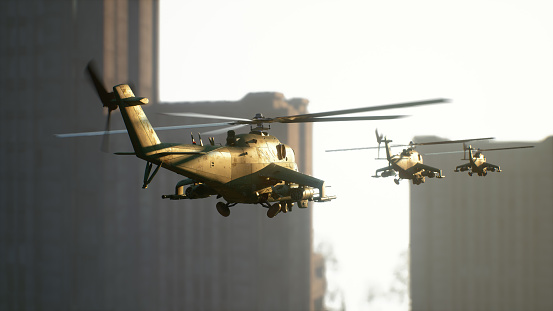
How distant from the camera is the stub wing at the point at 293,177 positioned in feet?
63.8

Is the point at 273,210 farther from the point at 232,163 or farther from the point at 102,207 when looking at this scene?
the point at 102,207

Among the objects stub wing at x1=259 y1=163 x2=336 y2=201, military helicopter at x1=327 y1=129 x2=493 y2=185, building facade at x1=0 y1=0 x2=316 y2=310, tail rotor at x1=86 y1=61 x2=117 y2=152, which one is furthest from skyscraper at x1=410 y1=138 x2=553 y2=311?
tail rotor at x1=86 y1=61 x2=117 y2=152

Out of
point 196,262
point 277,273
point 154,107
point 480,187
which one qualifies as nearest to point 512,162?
point 480,187

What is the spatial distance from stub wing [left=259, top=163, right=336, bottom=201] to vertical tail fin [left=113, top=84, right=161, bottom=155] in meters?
4.88

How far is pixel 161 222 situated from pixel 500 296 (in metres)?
68.1

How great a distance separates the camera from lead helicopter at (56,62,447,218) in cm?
1725

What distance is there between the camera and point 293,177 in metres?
20.2

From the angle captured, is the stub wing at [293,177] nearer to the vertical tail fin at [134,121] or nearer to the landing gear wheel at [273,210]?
the landing gear wheel at [273,210]

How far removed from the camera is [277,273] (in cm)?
10556

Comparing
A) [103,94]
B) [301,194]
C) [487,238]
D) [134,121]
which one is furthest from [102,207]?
[134,121]

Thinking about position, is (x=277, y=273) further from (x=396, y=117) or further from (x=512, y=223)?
(x=396, y=117)

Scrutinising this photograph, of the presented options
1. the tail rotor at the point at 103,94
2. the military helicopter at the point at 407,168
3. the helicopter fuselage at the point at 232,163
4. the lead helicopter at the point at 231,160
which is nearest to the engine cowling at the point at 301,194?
the lead helicopter at the point at 231,160

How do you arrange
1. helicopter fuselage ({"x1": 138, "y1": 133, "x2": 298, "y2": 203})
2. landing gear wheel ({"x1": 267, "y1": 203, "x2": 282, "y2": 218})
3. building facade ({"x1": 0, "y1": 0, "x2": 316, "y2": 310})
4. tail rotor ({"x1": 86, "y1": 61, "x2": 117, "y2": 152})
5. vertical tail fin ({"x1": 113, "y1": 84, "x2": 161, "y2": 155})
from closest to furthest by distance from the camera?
tail rotor ({"x1": 86, "y1": 61, "x2": 117, "y2": 152}) < vertical tail fin ({"x1": 113, "y1": 84, "x2": 161, "y2": 155}) < helicopter fuselage ({"x1": 138, "y1": 133, "x2": 298, "y2": 203}) < landing gear wheel ({"x1": 267, "y1": 203, "x2": 282, "y2": 218}) < building facade ({"x1": 0, "y1": 0, "x2": 316, "y2": 310})

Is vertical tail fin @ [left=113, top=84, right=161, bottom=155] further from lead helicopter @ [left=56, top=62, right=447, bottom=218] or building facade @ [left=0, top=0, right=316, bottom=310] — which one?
building facade @ [left=0, top=0, right=316, bottom=310]
